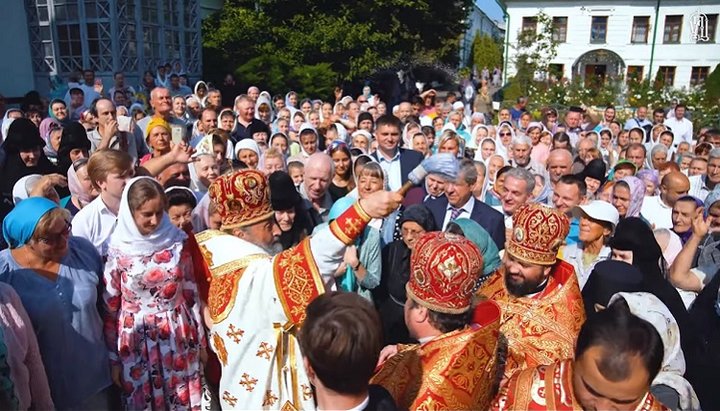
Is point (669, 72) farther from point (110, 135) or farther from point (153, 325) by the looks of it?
point (153, 325)

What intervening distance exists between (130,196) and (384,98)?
21.9m

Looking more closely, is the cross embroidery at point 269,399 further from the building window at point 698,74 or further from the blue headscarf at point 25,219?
the building window at point 698,74

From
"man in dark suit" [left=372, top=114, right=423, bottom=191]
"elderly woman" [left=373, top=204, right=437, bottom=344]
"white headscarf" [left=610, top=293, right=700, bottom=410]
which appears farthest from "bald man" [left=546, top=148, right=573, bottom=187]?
"white headscarf" [left=610, top=293, right=700, bottom=410]

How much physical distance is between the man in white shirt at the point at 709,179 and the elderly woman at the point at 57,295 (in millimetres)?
6936

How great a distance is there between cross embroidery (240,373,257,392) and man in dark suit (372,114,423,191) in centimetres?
448

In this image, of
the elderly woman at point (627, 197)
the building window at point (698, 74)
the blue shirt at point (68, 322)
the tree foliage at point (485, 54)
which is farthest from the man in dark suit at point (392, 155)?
the tree foliage at point (485, 54)

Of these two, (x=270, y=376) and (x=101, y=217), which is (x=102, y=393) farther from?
(x=270, y=376)

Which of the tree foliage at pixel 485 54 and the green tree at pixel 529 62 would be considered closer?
the green tree at pixel 529 62

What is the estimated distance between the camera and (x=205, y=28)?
2319 centimetres

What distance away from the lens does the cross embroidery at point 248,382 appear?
2.76 m

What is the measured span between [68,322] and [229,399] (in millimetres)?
1229

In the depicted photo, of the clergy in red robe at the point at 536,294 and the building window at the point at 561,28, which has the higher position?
the building window at the point at 561,28

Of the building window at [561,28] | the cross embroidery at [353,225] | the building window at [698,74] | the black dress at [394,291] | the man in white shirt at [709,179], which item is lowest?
the black dress at [394,291]

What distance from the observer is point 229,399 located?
286 centimetres
